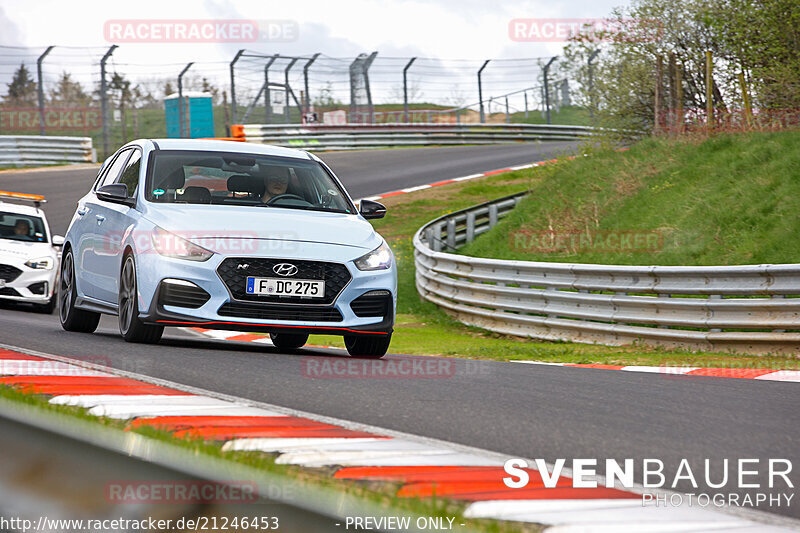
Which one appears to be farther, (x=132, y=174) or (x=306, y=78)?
(x=306, y=78)

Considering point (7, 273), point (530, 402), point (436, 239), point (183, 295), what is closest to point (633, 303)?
point (183, 295)

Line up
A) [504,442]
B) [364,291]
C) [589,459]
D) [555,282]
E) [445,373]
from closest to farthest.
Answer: [589,459]
[504,442]
[445,373]
[364,291]
[555,282]

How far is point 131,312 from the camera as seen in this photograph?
802 centimetres

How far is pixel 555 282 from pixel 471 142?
93.2 ft

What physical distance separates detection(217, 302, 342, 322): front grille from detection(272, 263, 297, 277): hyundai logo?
0.24 metres

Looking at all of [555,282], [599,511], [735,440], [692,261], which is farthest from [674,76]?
[599,511]

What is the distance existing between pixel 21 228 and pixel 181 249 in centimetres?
942

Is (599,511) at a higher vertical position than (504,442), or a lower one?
higher

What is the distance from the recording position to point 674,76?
21312mm

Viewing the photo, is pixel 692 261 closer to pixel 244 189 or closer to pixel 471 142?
pixel 244 189

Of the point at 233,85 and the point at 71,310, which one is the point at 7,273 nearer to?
the point at 71,310

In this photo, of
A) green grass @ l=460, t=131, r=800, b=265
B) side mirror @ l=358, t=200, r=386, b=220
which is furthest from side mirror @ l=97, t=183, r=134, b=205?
green grass @ l=460, t=131, r=800, b=265

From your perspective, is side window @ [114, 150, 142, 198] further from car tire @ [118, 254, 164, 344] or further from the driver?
the driver

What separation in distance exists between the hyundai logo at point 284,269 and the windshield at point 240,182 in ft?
3.58
